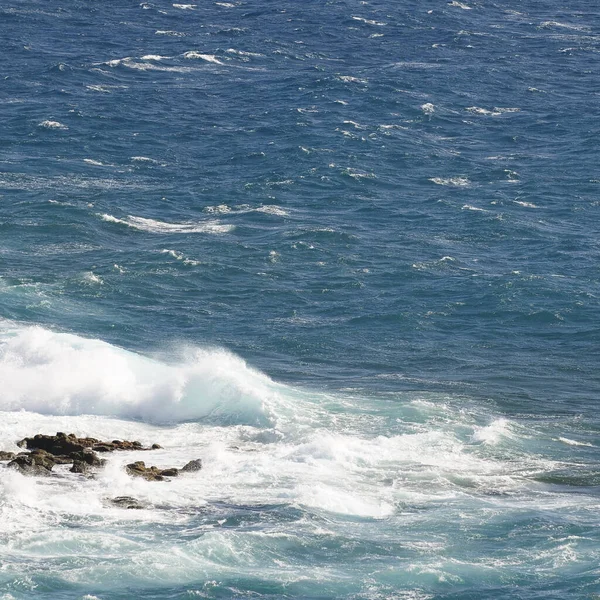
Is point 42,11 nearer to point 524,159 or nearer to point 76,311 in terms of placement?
point 524,159

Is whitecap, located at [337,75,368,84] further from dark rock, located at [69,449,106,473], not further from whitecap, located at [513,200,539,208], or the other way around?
dark rock, located at [69,449,106,473]

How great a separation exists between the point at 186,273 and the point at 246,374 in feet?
59.2

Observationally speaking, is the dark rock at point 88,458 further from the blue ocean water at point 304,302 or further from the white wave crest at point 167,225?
the white wave crest at point 167,225

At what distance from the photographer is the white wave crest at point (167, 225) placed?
98.1 m

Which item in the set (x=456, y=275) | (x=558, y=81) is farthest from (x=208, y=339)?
(x=558, y=81)

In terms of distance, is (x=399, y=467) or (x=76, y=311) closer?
(x=399, y=467)

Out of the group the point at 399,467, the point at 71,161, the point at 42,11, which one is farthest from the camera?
the point at 42,11

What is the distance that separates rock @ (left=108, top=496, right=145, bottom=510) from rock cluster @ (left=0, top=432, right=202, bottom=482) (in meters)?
0.11

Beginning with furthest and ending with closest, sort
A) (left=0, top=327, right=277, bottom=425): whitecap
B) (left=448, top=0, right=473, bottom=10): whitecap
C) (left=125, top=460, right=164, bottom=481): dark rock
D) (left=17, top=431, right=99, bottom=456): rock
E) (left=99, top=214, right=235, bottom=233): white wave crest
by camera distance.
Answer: (left=448, top=0, right=473, bottom=10): whitecap < (left=99, top=214, right=235, bottom=233): white wave crest < (left=0, top=327, right=277, bottom=425): whitecap < (left=17, top=431, right=99, bottom=456): rock < (left=125, top=460, right=164, bottom=481): dark rock

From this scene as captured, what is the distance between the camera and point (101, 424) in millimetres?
68625

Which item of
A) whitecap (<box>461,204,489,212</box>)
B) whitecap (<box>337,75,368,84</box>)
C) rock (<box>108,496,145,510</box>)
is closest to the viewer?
rock (<box>108,496,145,510</box>)

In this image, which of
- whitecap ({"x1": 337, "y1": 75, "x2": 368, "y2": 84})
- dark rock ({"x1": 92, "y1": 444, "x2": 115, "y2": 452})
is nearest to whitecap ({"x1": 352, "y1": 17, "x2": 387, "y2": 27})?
whitecap ({"x1": 337, "y1": 75, "x2": 368, "y2": 84})

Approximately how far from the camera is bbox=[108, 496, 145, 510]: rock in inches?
2203

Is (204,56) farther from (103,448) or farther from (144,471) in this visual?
(144,471)
